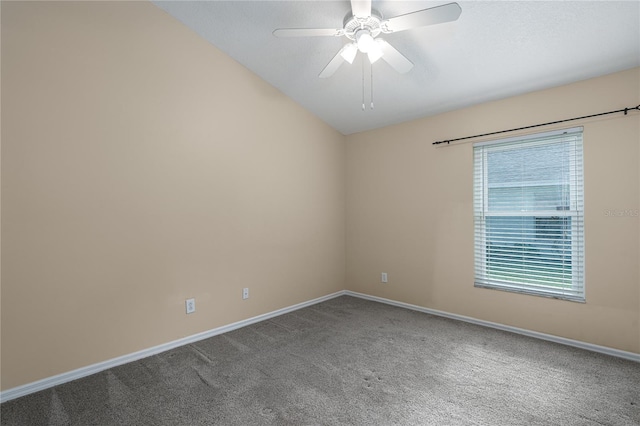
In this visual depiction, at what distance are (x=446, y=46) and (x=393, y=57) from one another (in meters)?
0.67

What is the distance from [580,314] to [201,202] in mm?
3676

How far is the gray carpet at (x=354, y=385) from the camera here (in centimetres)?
182

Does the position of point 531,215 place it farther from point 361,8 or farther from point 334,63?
point 361,8

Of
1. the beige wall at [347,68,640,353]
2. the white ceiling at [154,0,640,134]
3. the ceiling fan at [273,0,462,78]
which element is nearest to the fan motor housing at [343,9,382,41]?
the ceiling fan at [273,0,462,78]

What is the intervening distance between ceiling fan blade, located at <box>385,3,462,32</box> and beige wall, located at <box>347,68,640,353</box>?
5.97 ft

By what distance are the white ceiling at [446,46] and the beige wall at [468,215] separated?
23cm

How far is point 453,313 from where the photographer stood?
11.5ft

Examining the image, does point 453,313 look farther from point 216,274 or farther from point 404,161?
point 216,274

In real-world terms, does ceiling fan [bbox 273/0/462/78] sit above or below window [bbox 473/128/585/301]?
above

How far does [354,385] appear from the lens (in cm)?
215

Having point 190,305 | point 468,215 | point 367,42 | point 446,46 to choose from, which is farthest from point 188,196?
point 468,215

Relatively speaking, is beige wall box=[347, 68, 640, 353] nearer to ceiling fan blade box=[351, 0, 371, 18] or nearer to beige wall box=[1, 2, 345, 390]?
beige wall box=[1, 2, 345, 390]

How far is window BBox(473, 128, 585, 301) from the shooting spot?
280 cm

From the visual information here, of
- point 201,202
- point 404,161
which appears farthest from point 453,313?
point 201,202
